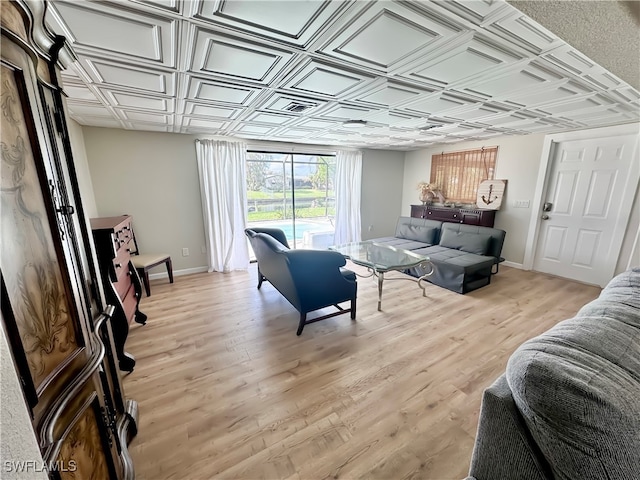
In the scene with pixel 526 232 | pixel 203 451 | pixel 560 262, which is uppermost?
pixel 526 232

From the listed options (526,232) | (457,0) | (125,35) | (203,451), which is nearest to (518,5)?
(457,0)

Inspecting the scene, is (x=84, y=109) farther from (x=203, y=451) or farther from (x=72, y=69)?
(x=203, y=451)

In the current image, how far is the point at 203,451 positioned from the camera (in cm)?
141

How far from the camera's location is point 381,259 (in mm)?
3223

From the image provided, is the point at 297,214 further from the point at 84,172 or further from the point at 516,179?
the point at 516,179

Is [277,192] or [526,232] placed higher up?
[277,192]

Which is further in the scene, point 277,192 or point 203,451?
point 277,192

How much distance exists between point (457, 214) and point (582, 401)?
4.31 metres

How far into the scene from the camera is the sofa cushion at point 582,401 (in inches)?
25.0

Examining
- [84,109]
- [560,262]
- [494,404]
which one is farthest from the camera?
[560,262]

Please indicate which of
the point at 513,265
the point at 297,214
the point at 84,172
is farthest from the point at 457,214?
the point at 84,172

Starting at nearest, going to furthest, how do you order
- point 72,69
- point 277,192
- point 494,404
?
point 494,404
point 72,69
point 277,192

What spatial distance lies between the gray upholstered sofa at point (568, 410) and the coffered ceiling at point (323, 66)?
139 cm

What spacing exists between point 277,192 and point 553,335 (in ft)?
14.5
